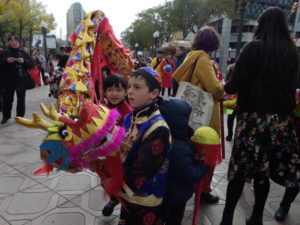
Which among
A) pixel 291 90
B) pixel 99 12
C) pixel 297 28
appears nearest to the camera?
pixel 291 90

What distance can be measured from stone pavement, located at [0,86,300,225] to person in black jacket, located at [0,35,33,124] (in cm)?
228

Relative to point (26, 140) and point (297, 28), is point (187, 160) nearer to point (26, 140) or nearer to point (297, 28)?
point (26, 140)

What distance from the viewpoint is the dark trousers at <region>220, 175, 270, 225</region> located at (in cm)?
240

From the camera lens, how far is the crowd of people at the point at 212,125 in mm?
1651

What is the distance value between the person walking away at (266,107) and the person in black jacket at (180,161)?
64cm

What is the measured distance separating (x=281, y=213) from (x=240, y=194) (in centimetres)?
67

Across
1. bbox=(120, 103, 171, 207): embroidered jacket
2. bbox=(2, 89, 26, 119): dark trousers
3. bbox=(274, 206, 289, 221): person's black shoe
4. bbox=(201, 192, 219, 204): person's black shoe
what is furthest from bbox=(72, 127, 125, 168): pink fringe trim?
bbox=(2, 89, 26, 119): dark trousers

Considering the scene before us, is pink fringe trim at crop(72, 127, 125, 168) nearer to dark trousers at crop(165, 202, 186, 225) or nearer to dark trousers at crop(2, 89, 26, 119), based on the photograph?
dark trousers at crop(165, 202, 186, 225)

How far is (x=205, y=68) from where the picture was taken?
2.59m

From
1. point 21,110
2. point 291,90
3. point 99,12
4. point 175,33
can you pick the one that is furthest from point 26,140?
point 175,33

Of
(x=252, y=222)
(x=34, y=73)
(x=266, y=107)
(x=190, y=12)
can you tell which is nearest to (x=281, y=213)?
(x=252, y=222)

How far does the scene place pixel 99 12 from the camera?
3.72 meters

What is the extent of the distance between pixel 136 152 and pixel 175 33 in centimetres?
3079

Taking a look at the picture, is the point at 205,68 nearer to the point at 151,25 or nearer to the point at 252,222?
the point at 252,222
